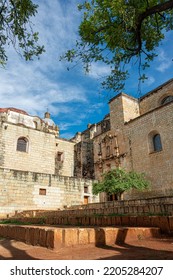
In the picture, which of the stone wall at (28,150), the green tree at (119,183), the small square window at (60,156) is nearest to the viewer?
the green tree at (119,183)

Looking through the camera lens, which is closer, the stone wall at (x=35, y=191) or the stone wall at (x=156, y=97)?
the stone wall at (x=35, y=191)

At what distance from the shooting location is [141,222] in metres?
4.07

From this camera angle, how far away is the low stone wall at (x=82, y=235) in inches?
113

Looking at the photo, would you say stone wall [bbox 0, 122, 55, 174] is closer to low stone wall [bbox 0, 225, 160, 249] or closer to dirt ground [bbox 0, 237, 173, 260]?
low stone wall [bbox 0, 225, 160, 249]

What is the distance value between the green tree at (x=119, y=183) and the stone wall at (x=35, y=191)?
2009 mm

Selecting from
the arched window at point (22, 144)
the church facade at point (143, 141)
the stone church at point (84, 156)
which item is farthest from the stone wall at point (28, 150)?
the church facade at point (143, 141)

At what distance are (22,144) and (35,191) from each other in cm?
972

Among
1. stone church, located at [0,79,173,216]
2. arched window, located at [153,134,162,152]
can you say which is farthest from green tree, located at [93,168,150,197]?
arched window, located at [153,134,162,152]

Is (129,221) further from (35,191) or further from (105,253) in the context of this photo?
(35,191)

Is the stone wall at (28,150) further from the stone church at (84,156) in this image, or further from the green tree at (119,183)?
the green tree at (119,183)

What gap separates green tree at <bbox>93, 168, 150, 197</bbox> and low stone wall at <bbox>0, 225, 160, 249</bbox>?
1227cm

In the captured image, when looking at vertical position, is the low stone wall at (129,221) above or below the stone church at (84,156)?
below

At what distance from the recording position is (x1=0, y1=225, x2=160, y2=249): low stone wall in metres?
2.87

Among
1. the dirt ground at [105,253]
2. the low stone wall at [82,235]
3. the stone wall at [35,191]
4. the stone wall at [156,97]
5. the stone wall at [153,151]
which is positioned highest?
the stone wall at [156,97]
